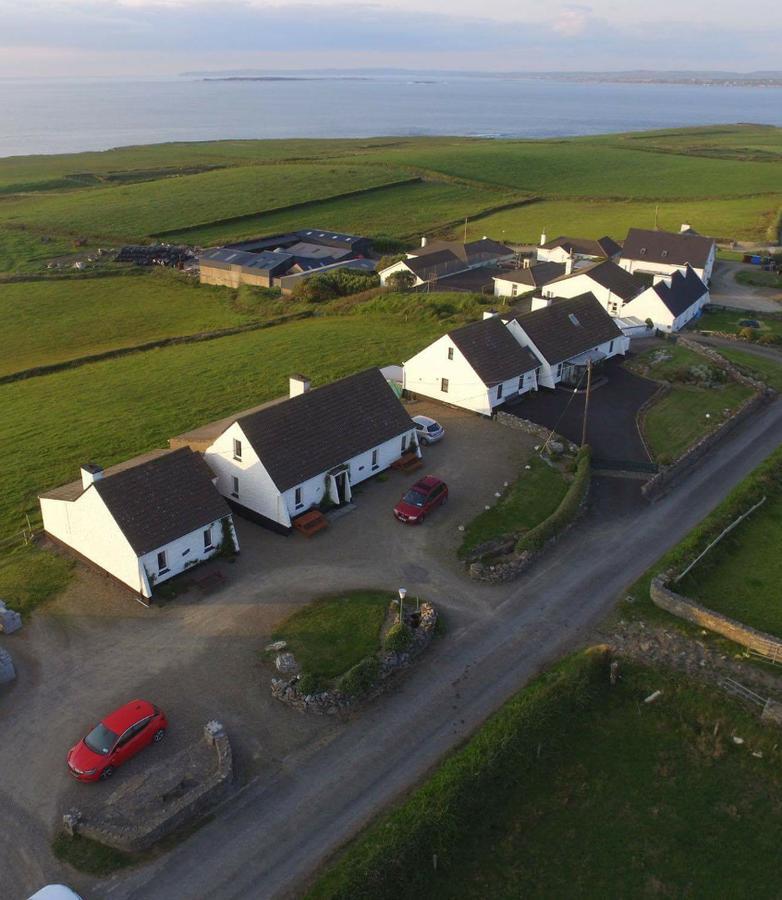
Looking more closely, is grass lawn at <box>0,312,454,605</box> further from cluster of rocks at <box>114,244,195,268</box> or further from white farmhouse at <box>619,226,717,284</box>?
cluster of rocks at <box>114,244,195,268</box>

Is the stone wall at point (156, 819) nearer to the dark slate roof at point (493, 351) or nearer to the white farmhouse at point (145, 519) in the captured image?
the white farmhouse at point (145, 519)

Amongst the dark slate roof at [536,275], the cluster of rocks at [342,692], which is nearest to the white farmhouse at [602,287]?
the dark slate roof at [536,275]

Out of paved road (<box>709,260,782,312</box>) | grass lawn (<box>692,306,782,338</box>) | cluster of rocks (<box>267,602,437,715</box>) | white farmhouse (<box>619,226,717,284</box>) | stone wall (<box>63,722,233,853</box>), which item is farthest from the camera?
white farmhouse (<box>619,226,717,284</box>)

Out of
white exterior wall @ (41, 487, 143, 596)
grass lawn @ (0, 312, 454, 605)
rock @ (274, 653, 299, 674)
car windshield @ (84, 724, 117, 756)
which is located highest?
Result: white exterior wall @ (41, 487, 143, 596)

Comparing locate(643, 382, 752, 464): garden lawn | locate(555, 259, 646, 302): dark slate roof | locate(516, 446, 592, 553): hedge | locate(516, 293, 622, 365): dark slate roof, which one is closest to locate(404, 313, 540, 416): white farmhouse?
locate(516, 293, 622, 365): dark slate roof

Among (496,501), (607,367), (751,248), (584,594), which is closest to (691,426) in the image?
(607,367)

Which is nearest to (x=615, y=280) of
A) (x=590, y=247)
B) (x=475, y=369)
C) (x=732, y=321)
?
(x=732, y=321)

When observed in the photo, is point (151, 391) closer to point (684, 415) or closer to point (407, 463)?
point (407, 463)

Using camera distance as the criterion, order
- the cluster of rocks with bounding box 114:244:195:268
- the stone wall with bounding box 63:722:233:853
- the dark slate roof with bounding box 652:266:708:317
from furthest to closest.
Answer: the cluster of rocks with bounding box 114:244:195:268, the dark slate roof with bounding box 652:266:708:317, the stone wall with bounding box 63:722:233:853
